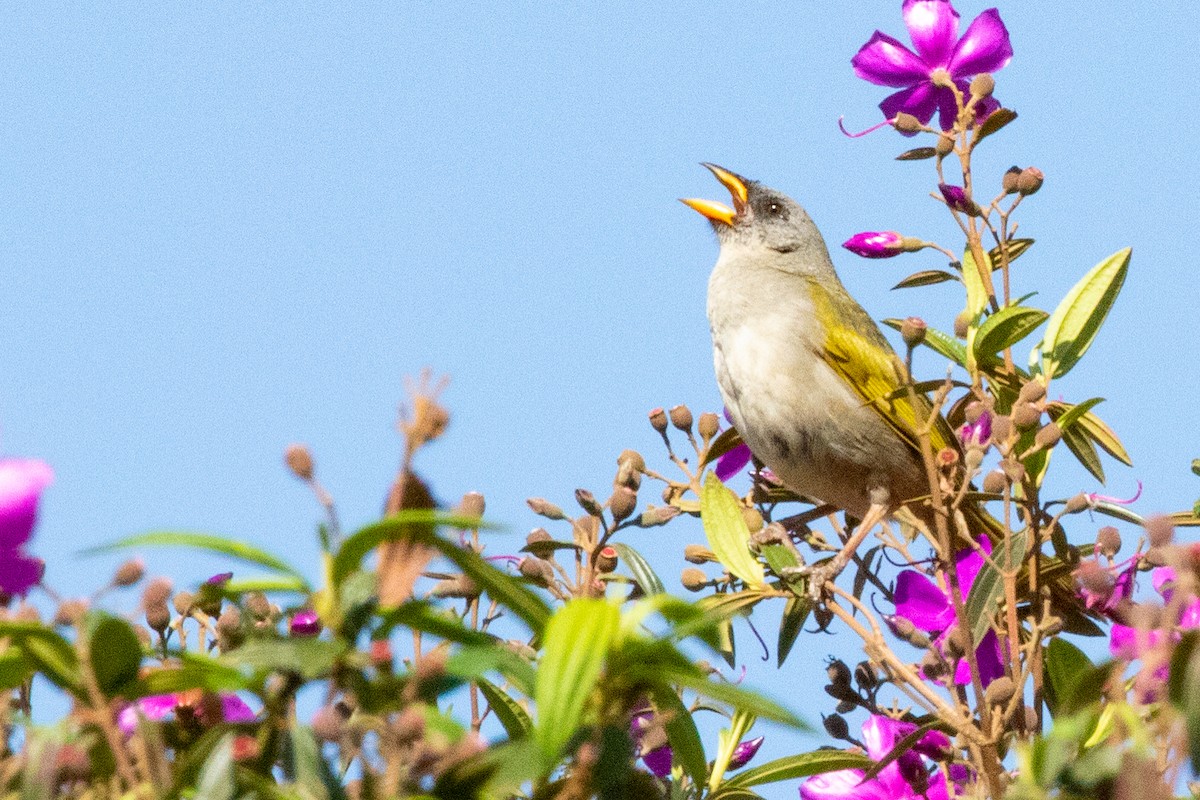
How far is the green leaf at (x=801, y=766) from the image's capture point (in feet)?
7.70

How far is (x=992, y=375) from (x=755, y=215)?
3022 millimetres

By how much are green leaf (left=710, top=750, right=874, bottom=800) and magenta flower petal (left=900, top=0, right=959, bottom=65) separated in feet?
5.81

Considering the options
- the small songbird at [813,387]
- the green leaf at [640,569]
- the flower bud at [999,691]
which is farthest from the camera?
the small songbird at [813,387]

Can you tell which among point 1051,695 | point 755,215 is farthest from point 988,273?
point 755,215

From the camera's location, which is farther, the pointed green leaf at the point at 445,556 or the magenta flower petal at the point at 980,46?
the magenta flower petal at the point at 980,46

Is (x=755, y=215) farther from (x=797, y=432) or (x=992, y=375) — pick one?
(x=992, y=375)

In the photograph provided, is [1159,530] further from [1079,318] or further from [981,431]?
[1079,318]

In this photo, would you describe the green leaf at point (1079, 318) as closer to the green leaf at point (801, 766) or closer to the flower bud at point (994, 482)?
the flower bud at point (994, 482)

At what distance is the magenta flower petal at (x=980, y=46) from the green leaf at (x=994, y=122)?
23cm

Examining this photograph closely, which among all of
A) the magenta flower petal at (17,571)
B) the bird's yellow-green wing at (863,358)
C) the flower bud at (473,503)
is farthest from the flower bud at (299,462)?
the bird's yellow-green wing at (863,358)

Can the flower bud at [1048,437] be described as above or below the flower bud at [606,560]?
above

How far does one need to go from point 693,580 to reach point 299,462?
78.6 inches

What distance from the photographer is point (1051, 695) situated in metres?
2.53

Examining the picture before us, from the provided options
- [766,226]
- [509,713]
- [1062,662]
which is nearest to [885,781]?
[1062,662]
